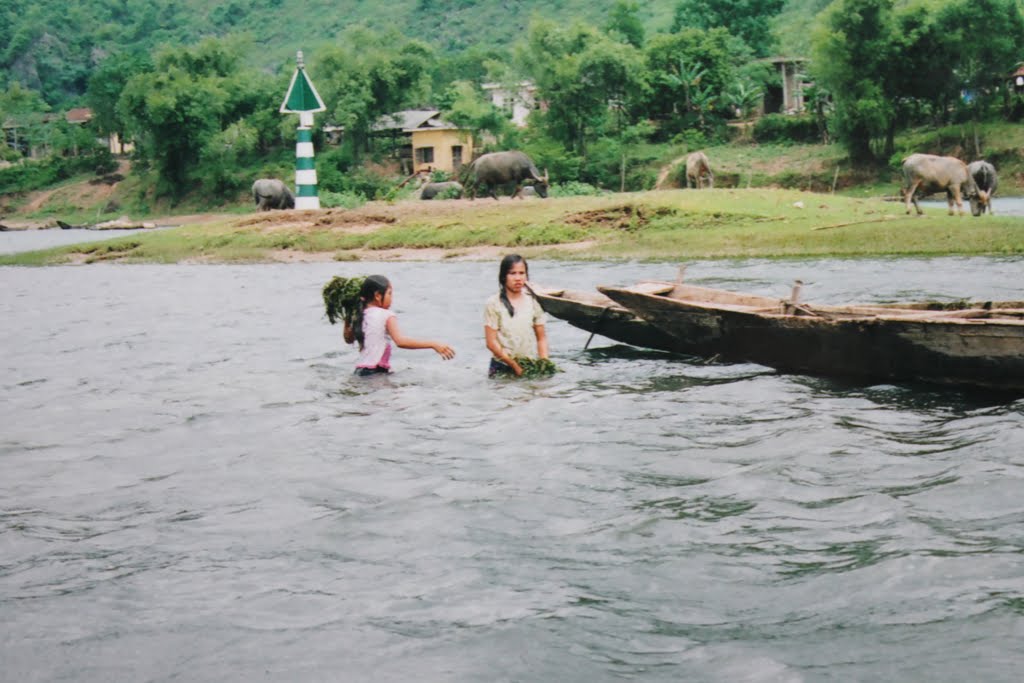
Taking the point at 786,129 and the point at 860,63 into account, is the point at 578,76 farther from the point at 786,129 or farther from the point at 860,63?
A: the point at 860,63

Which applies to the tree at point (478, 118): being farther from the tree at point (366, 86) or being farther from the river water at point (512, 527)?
the river water at point (512, 527)

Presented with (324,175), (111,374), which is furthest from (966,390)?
(324,175)

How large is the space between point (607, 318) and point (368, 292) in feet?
10.0

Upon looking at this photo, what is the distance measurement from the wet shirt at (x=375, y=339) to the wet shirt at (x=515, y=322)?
0.96 meters

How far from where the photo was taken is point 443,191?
41.4 metres

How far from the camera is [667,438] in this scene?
29.4 ft

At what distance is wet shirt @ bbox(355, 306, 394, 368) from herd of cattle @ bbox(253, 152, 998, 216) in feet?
56.8

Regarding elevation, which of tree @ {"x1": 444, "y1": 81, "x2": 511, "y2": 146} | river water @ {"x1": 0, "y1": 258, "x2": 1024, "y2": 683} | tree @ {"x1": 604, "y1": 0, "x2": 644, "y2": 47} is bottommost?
river water @ {"x1": 0, "y1": 258, "x2": 1024, "y2": 683}

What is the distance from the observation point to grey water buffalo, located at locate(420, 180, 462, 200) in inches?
1581

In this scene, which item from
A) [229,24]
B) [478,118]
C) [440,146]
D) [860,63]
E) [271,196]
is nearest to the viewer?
[271,196]

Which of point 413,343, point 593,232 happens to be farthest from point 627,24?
point 413,343

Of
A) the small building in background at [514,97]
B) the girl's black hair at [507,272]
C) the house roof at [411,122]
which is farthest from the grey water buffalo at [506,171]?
the house roof at [411,122]

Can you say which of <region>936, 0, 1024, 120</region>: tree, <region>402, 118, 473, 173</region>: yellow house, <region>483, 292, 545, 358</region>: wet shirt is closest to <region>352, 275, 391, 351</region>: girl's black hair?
<region>483, 292, 545, 358</region>: wet shirt

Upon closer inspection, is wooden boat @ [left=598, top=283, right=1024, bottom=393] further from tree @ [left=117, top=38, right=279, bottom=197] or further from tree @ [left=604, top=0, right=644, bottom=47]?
tree @ [left=604, top=0, right=644, bottom=47]
